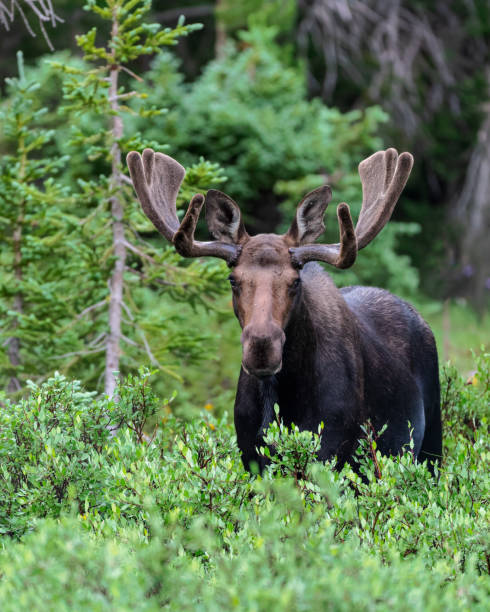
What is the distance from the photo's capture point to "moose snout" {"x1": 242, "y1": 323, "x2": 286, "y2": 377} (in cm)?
445

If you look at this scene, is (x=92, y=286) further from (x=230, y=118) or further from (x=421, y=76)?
(x=421, y=76)

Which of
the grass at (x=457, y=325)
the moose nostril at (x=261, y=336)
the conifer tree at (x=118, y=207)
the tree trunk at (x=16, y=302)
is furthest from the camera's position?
the grass at (x=457, y=325)

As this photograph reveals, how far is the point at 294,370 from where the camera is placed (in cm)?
505

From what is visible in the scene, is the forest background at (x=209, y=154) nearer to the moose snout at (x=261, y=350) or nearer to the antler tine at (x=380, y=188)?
the antler tine at (x=380, y=188)

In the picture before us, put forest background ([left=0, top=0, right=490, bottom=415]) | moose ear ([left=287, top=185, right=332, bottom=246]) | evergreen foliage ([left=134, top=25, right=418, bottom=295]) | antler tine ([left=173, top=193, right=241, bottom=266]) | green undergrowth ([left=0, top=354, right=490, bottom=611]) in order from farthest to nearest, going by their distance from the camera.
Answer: evergreen foliage ([left=134, top=25, right=418, bottom=295]), forest background ([left=0, top=0, right=490, bottom=415]), moose ear ([left=287, top=185, right=332, bottom=246]), antler tine ([left=173, top=193, right=241, bottom=266]), green undergrowth ([left=0, top=354, right=490, bottom=611])

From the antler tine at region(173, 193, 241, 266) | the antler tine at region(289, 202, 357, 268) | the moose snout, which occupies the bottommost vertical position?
the moose snout

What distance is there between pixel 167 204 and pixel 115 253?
1.60 m

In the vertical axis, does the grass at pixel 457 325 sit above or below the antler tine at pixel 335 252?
below

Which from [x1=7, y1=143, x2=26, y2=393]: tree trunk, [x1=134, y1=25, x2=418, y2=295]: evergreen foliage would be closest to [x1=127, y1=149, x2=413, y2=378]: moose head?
[x1=7, y1=143, x2=26, y2=393]: tree trunk

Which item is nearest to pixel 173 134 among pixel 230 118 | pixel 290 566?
pixel 230 118

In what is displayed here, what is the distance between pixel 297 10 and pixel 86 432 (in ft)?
46.4

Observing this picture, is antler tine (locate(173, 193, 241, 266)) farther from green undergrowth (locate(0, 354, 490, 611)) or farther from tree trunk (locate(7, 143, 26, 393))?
tree trunk (locate(7, 143, 26, 393))

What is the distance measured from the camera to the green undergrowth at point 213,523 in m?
2.80

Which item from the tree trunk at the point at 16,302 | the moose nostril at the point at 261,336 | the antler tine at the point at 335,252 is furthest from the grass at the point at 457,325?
the moose nostril at the point at 261,336
